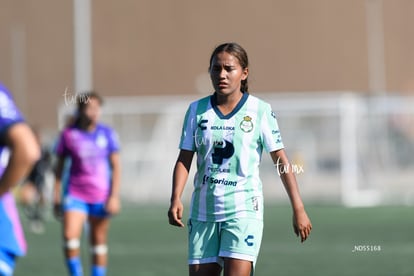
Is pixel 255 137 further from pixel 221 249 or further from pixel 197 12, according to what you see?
pixel 197 12

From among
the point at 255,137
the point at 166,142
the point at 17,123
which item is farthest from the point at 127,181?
the point at 17,123

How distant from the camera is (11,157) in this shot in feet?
13.2

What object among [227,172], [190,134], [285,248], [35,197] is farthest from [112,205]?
[35,197]

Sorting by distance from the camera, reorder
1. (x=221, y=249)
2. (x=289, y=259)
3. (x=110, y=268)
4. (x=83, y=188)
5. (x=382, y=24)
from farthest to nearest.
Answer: (x=382, y=24) < (x=289, y=259) < (x=110, y=268) < (x=83, y=188) < (x=221, y=249)

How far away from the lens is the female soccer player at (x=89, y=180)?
1020 centimetres

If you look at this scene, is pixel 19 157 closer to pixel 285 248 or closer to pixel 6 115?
pixel 6 115

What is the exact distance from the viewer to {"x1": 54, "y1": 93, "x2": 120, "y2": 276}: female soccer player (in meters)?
10.2

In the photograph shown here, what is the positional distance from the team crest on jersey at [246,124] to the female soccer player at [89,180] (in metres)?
3.90

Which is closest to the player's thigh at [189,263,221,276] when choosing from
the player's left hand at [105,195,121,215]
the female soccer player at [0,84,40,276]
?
the female soccer player at [0,84,40,276]

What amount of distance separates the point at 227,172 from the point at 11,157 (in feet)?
8.48

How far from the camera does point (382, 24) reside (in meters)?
48.5

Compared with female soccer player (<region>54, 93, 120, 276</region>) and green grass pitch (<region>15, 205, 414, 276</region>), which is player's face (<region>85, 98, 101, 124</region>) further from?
green grass pitch (<region>15, 205, 414, 276</region>)

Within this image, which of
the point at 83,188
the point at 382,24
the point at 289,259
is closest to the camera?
the point at 83,188

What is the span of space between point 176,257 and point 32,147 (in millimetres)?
10045
